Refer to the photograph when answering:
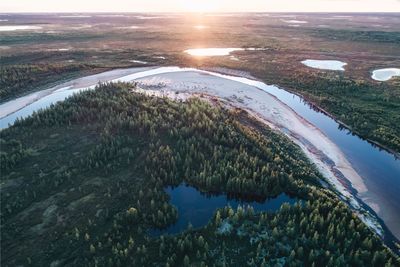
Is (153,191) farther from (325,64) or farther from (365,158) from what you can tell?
(325,64)

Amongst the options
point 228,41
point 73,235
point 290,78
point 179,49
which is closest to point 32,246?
point 73,235

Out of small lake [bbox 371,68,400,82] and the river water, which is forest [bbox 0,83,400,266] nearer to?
the river water

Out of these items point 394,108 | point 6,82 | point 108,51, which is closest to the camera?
point 394,108

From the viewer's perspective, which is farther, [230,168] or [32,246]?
[230,168]

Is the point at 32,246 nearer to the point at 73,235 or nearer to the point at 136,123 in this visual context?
the point at 73,235

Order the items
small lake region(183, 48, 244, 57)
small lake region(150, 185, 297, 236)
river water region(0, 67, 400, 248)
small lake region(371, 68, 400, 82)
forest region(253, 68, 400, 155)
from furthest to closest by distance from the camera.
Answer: small lake region(183, 48, 244, 57) < small lake region(371, 68, 400, 82) < forest region(253, 68, 400, 155) < river water region(0, 67, 400, 248) < small lake region(150, 185, 297, 236)

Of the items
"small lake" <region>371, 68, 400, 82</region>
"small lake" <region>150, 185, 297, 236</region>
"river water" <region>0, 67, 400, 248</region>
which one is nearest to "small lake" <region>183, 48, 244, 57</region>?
"small lake" <region>371, 68, 400, 82</region>
